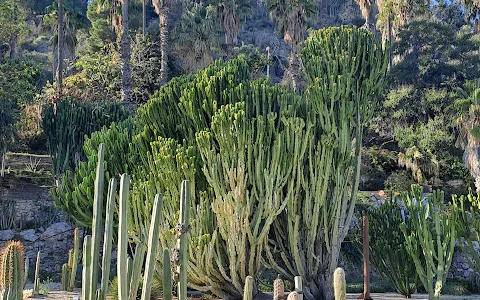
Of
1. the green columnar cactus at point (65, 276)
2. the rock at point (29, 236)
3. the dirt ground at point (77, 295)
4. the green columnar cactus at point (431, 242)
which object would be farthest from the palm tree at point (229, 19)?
the green columnar cactus at point (431, 242)

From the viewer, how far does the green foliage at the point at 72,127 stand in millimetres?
17203

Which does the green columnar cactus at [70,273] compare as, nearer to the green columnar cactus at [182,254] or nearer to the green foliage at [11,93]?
the green columnar cactus at [182,254]

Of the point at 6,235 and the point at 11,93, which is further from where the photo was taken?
the point at 11,93

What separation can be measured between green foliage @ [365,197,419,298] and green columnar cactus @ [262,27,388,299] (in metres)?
1.59

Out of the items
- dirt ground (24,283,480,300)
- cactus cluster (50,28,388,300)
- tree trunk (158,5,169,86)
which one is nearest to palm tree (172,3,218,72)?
tree trunk (158,5,169,86)

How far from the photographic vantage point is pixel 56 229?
16.8 meters

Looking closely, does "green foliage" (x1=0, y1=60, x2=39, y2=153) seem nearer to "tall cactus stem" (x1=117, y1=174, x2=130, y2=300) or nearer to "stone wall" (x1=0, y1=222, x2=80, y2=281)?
"stone wall" (x1=0, y1=222, x2=80, y2=281)

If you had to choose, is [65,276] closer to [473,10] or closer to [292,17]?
[292,17]

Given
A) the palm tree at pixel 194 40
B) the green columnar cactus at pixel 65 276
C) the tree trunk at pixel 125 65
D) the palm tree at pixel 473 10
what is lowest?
the green columnar cactus at pixel 65 276

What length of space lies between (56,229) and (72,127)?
3.32 meters

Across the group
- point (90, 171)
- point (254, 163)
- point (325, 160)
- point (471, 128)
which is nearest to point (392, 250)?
point (325, 160)

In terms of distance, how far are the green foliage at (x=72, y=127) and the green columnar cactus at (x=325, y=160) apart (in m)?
8.60

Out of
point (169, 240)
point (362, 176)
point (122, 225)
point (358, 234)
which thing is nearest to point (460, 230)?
point (358, 234)

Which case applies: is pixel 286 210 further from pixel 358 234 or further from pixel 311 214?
pixel 358 234
